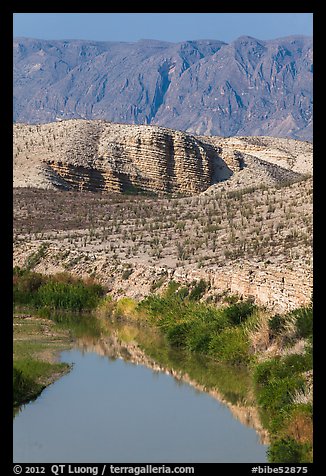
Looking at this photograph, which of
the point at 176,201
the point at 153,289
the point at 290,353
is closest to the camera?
the point at 290,353

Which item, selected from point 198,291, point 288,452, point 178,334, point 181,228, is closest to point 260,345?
point 178,334

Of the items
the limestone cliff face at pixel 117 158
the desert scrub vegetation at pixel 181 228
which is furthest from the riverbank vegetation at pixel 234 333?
the limestone cliff face at pixel 117 158

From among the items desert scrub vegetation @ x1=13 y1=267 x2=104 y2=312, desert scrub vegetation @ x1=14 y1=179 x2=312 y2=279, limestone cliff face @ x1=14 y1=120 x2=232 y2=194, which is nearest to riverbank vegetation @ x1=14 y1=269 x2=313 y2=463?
desert scrub vegetation @ x1=13 y1=267 x2=104 y2=312

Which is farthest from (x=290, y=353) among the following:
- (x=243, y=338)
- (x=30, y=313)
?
(x=30, y=313)

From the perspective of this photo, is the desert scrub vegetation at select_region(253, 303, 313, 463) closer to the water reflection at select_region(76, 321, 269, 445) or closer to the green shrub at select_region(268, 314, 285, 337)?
the green shrub at select_region(268, 314, 285, 337)

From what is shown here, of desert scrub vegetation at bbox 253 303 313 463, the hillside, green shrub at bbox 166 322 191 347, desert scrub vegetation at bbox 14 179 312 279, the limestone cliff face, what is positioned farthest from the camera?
the limestone cliff face
